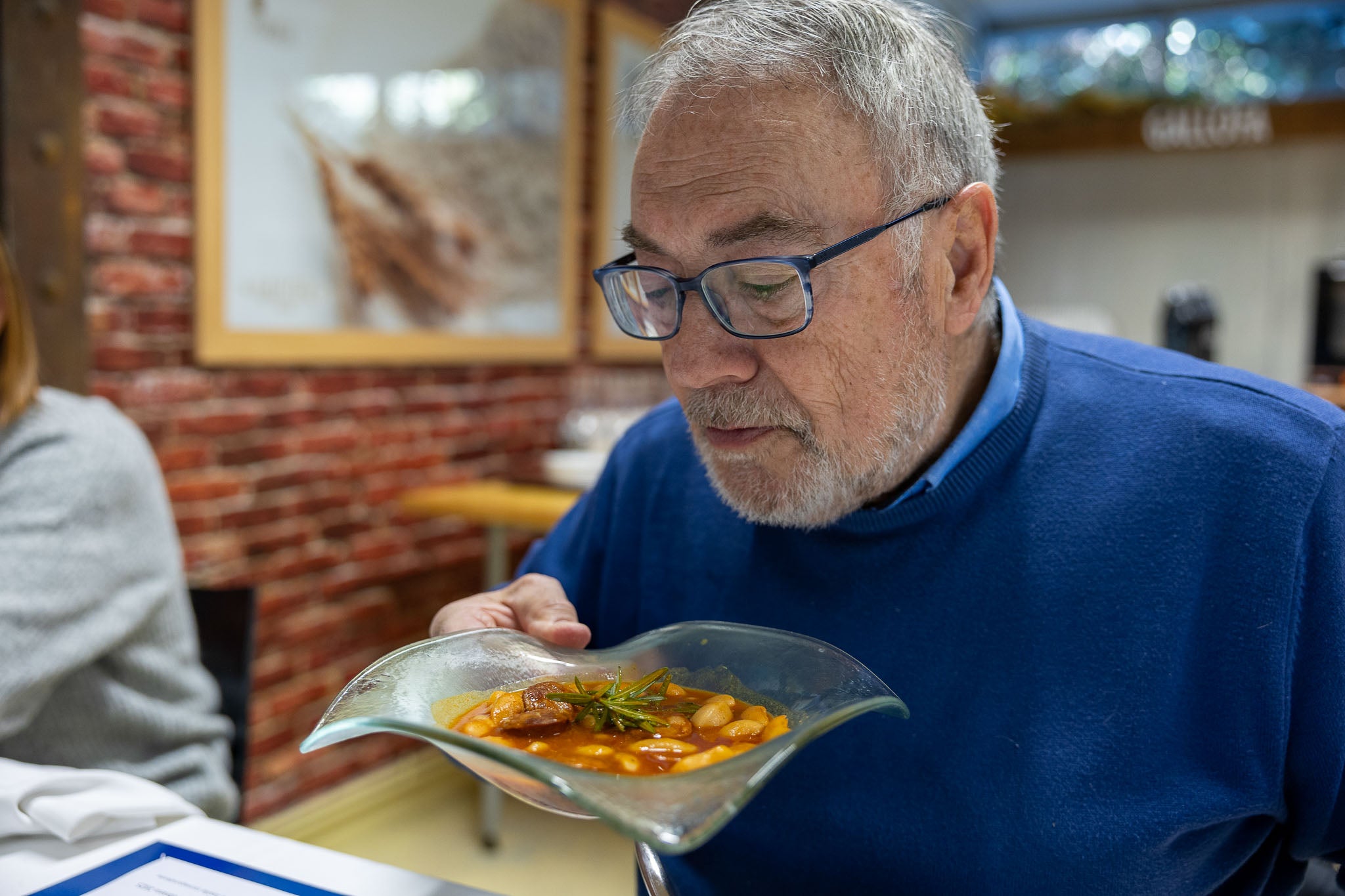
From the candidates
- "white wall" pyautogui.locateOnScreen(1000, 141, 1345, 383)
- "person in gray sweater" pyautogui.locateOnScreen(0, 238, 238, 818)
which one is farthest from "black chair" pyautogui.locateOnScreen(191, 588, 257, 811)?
"white wall" pyautogui.locateOnScreen(1000, 141, 1345, 383)

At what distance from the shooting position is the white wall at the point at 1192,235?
5.36m

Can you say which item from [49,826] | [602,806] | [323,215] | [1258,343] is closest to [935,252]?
[602,806]

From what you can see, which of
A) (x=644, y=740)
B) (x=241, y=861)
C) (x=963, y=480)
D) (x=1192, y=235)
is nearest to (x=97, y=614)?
(x=241, y=861)

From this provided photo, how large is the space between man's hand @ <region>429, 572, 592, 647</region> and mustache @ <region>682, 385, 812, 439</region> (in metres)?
0.24

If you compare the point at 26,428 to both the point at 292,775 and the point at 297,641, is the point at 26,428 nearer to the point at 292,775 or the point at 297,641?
the point at 297,641

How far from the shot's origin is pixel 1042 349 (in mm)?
1151

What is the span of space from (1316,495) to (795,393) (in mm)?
489

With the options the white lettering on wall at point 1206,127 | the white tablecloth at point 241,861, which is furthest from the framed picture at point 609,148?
the white tablecloth at point 241,861

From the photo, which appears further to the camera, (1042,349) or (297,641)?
(297,641)

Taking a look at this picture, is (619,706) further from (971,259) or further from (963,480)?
(971,259)

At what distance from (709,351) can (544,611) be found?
0.29 m

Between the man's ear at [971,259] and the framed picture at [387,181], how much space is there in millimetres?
2071

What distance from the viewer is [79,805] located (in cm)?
96

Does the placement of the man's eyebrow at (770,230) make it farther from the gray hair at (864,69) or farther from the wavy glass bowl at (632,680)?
the wavy glass bowl at (632,680)
